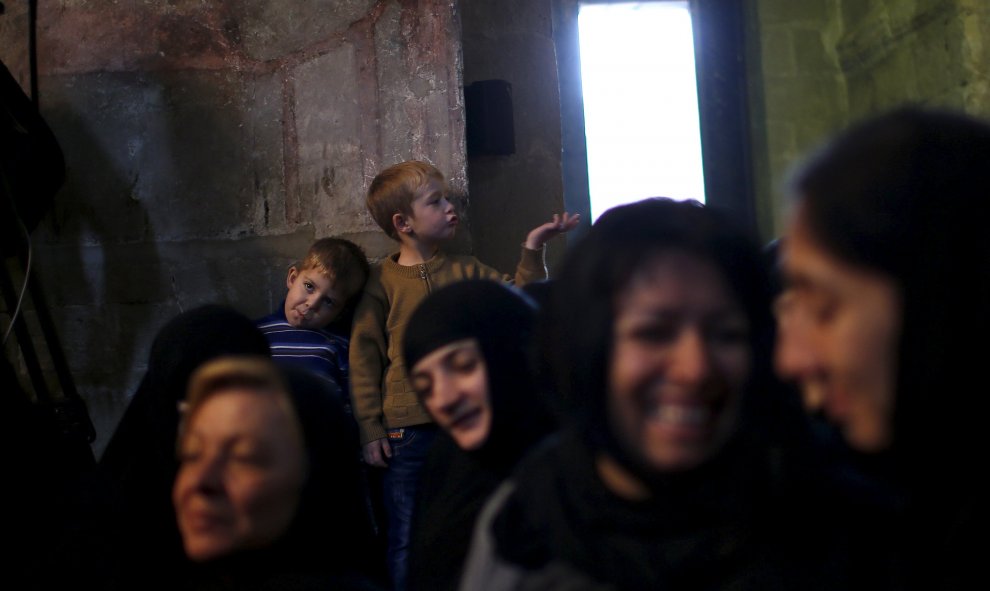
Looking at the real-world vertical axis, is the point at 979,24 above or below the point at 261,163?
above

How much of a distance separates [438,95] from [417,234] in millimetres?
626

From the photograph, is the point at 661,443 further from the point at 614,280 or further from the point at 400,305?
the point at 400,305

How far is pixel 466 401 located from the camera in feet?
6.08

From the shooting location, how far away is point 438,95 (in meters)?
3.73

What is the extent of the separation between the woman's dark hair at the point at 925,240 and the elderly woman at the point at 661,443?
0.56 feet

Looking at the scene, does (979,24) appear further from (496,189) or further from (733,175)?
(496,189)

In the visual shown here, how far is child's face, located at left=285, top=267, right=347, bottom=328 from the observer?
326 centimetres

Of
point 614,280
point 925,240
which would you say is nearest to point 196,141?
point 614,280

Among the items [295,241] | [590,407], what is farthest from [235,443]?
[295,241]

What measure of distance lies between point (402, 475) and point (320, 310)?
0.60 m

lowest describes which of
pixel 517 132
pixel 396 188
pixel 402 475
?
pixel 402 475

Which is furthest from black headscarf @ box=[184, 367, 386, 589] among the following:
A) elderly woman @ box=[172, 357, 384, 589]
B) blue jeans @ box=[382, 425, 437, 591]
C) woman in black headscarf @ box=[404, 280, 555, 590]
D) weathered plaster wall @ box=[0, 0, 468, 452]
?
weathered plaster wall @ box=[0, 0, 468, 452]

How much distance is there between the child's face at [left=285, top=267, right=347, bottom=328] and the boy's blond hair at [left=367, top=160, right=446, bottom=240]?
0.32 metres

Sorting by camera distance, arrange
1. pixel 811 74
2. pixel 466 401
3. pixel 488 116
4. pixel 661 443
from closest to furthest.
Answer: pixel 661 443, pixel 466 401, pixel 488 116, pixel 811 74
